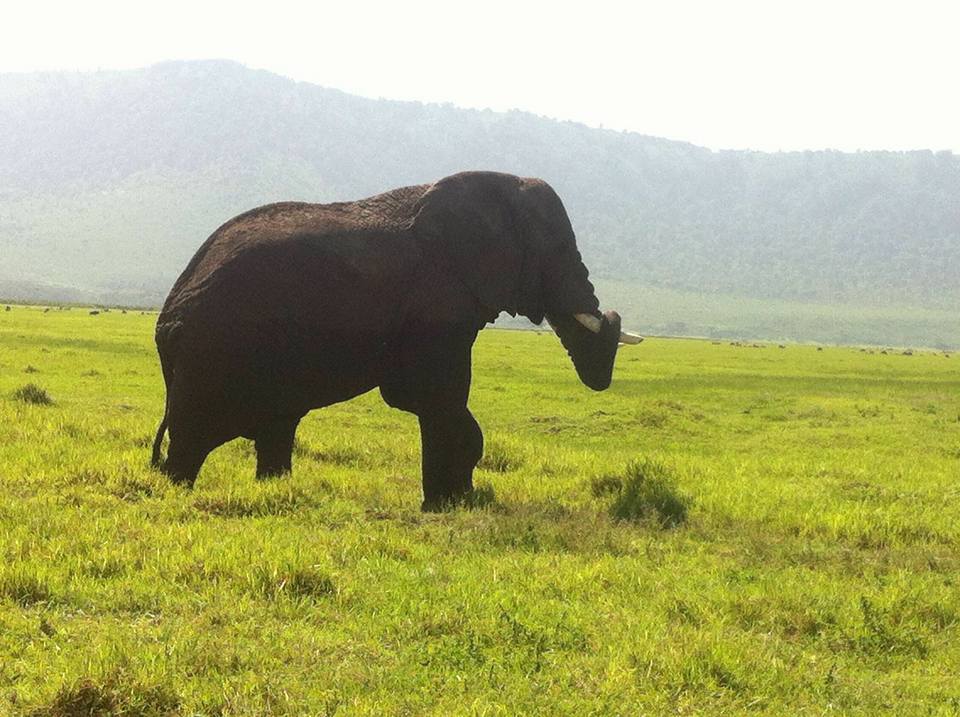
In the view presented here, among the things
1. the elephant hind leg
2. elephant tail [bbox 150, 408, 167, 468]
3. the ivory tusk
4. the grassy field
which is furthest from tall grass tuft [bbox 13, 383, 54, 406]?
the ivory tusk

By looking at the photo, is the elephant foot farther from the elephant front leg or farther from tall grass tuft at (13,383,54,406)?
tall grass tuft at (13,383,54,406)

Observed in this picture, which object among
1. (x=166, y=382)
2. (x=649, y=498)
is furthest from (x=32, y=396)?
(x=649, y=498)

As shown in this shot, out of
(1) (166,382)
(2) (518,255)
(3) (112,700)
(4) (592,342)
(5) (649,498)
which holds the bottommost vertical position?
(5) (649,498)

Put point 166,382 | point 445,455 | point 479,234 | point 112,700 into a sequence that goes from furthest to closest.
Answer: point 479,234 → point 445,455 → point 166,382 → point 112,700

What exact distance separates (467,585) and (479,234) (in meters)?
4.77

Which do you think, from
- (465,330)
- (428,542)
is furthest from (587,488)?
(428,542)

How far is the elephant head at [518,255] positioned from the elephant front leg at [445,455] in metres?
1.26

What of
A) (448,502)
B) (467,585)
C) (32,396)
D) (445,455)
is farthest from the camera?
(32,396)

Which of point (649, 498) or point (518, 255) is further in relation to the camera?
point (518, 255)

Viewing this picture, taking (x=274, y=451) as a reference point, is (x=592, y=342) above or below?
above

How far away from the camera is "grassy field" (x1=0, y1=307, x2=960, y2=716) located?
441 cm

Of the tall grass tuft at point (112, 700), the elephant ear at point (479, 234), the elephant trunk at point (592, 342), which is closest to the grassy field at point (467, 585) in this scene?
the tall grass tuft at point (112, 700)

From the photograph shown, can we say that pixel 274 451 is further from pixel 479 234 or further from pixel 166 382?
pixel 479 234

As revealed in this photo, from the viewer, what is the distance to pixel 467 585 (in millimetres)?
6070
